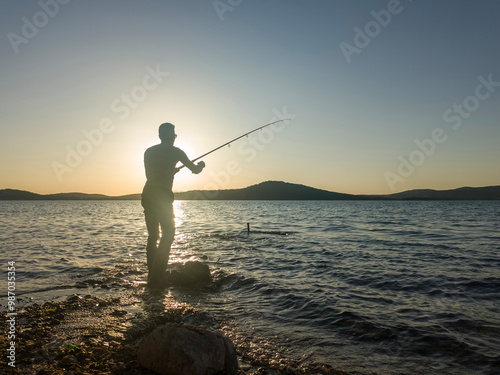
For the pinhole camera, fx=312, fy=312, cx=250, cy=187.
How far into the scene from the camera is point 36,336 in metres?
4.09

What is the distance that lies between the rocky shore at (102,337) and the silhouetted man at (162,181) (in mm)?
1372

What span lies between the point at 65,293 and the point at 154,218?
241 centimetres

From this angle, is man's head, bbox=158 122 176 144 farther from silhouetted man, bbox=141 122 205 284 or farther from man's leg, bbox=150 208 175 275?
man's leg, bbox=150 208 175 275

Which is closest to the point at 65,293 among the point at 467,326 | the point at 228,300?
the point at 228,300

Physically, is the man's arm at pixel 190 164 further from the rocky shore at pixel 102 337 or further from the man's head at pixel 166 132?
the rocky shore at pixel 102 337

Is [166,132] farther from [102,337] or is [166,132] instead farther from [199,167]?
[102,337]

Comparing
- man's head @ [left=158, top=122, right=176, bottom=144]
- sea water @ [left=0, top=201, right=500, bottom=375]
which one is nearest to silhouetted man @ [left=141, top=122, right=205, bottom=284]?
man's head @ [left=158, top=122, right=176, bottom=144]

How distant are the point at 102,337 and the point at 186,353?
171cm

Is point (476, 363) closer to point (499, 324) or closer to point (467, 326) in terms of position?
point (467, 326)

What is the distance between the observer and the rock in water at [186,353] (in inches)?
121

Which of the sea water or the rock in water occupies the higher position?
the rock in water

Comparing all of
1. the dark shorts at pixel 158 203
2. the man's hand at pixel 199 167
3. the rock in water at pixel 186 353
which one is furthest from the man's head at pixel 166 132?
the rock in water at pixel 186 353

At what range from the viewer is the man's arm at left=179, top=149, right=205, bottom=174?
22.5 ft

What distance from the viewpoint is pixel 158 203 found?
6840 mm
